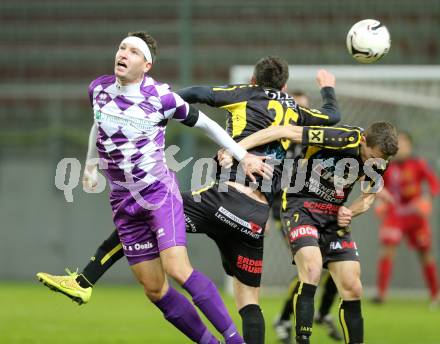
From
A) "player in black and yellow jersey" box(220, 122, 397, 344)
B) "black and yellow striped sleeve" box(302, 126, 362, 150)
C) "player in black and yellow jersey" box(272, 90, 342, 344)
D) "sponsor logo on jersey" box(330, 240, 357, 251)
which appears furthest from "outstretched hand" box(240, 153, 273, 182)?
"player in black and yellow jersey" box(272, 90, 342, 344)

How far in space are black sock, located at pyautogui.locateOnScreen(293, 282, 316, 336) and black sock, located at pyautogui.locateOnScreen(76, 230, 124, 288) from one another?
1144mm

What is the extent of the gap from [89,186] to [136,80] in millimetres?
851

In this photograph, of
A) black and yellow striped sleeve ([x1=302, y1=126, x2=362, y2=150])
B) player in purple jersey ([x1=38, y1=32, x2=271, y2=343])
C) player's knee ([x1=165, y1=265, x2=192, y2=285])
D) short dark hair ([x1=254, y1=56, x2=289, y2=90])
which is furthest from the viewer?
short dark hair ([x1=254, y1=56, x2=289, y2=90])

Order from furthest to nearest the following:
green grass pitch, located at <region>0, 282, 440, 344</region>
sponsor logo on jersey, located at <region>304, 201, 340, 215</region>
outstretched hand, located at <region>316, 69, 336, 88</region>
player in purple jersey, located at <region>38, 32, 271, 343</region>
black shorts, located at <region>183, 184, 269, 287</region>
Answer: green grass pitch, located at <region>0, 282, 440, 344</region>
outstretched hand, located at <region>316, 69, 336, 88</region>
sponsor logo on jersey, located at <region>304, 201, 340, 215</region>
black shorts, located at <region>183, 184, 269, 287</region>
player in purple jersey, located at <region>38, 32, 271, 343</region>

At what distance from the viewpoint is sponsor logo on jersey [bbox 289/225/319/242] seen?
6.12m

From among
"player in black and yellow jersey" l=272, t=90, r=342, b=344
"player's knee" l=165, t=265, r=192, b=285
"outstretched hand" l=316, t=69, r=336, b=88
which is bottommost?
"player in black and yellow jersey" l=272, t=90, r=342, b=344

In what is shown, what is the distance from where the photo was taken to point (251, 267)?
19.0ft

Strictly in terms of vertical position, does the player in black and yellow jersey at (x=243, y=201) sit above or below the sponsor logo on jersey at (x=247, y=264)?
above

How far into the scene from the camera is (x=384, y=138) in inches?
233

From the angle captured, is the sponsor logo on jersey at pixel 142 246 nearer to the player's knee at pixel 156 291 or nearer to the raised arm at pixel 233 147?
the player's knee at pixel 156 291

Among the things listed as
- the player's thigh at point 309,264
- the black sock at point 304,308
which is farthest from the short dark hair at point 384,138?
the black sock at point 304,308

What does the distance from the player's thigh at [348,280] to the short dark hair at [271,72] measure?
1236 millimetres

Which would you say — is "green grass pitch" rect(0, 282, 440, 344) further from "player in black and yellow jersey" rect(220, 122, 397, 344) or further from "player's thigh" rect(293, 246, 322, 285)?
"player's thigh" rect(293, 246, 322, 285)

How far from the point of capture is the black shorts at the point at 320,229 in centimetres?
615
